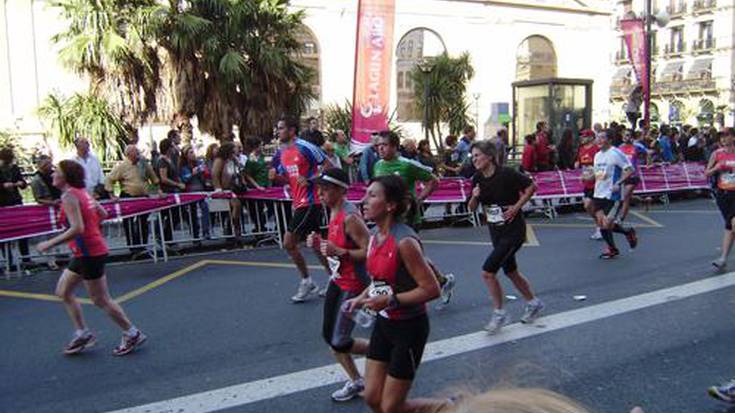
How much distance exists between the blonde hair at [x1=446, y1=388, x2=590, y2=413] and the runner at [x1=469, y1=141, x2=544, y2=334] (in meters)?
4.84

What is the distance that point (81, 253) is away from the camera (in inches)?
221

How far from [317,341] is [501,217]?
199 cm

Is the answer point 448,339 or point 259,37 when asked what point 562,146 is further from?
point 448,339

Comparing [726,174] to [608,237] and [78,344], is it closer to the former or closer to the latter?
[608,237]

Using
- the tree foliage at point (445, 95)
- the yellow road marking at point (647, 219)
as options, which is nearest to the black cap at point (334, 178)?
the yellow road marking at point (647, 219)

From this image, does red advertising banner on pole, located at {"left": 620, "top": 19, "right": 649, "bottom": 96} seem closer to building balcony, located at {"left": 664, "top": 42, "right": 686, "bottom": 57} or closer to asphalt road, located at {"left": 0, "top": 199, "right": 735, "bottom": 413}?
asphalt road, located at {"left": 0, "top": 199, "right": 735, "bottom": 413}

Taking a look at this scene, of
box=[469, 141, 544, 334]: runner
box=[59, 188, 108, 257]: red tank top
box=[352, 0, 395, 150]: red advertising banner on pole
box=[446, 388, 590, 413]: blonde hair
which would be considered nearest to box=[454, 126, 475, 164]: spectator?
box=[352, 0, 395, 150]: red advertising banner on pole

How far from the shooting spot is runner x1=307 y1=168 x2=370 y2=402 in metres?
4.39

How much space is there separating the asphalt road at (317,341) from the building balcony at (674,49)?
219ft

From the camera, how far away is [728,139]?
8477 millimetres

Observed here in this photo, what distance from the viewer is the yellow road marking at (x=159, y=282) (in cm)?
785

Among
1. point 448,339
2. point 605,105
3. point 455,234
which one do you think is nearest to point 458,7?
point 605,105

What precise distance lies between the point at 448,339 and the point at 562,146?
11.3 metres

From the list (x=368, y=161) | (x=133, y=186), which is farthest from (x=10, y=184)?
(x=368, y=161)
